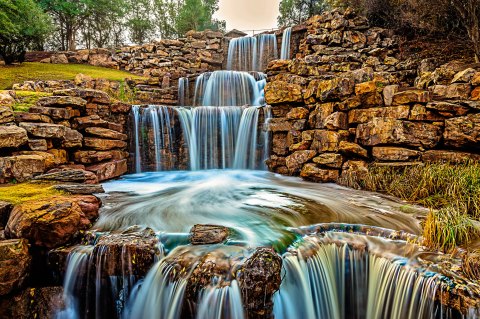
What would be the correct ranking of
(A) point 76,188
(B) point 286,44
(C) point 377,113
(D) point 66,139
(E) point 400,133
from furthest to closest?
(B) point 286,44 → (D) point 66,139 → (C) point 377,113 → (E) point 400,133 → (A) point 76,188

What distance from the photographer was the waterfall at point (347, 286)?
10.2 ft

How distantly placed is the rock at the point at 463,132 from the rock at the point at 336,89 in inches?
99.1

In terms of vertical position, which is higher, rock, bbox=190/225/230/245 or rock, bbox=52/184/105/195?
rock, bbox=52/184/105/195

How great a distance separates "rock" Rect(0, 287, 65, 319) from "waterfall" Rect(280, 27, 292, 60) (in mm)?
17241

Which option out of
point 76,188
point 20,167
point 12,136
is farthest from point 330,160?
point 12,136

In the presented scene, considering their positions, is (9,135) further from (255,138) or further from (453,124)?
(453,124)

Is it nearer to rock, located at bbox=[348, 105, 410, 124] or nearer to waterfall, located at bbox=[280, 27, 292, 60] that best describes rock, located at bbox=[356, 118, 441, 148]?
rock, located at bbox=[348, 105, 410, 124]

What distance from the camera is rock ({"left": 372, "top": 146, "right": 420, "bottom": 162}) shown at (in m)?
6.41

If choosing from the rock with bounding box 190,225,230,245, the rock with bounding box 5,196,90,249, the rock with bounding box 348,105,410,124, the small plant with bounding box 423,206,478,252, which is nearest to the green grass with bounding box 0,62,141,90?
the rock with bounding box 5,196,90,249

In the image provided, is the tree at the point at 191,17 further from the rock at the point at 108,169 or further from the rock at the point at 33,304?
the rock at the point at 33,304

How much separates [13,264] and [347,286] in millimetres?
4399

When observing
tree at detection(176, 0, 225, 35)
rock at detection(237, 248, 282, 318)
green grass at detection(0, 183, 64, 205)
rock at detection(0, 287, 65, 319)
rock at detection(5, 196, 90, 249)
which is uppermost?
tree at detection(176, 0, 225, 35)

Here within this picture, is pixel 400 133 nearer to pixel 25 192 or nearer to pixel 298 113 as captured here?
pixel 298 113

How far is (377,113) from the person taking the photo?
6.92m
